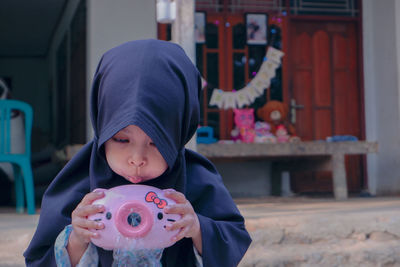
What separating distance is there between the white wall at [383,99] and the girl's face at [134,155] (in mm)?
6111

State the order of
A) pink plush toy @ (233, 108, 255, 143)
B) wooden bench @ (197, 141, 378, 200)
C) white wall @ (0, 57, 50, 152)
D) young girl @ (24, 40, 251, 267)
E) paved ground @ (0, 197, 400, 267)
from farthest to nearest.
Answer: white wall @ (0, 57, 50, 152)
pink plush toy @ (233, 108, 255, 143)
wooden bench @ (197, 141, 378, 200)
paved ground @ (0, 197, 400, 267)
young girl @ (24, 40, 251, 267)

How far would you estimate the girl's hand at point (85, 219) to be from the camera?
1154mm

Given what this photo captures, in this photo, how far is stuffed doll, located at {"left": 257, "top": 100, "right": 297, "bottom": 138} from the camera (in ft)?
21.7

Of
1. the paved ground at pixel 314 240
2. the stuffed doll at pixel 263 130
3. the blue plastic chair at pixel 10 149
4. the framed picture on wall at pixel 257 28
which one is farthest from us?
the framed picture on wall at pixel 257 28

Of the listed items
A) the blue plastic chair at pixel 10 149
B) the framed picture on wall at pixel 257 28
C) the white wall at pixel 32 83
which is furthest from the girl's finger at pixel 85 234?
the white wall at pixel 32 83

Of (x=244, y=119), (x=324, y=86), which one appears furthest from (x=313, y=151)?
(x=324, y=86)

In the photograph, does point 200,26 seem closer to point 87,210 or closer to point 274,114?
point 274,114

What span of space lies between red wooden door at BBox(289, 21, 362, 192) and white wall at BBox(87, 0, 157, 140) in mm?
2245

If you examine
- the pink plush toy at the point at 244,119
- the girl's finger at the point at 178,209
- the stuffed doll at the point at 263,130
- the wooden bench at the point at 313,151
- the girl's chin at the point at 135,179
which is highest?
the girl's chin at the point at 135,179

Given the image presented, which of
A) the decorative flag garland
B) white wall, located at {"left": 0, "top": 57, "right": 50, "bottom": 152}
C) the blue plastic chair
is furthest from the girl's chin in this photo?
white wall, located at {"left": 0, "top": 57, "right": 50, "bottom": 152}

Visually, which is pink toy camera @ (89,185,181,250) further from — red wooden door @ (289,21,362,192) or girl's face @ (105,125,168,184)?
red wooden door @ (289,21,362,192)

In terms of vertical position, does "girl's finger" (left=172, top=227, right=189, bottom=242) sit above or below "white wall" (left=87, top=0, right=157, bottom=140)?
below

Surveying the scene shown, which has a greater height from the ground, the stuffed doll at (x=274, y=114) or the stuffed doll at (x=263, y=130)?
the stuffed doll at (x=274, y=114)

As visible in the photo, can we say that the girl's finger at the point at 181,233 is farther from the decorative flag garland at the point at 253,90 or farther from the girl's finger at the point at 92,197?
the decorative flag garland at the point at 253,90
